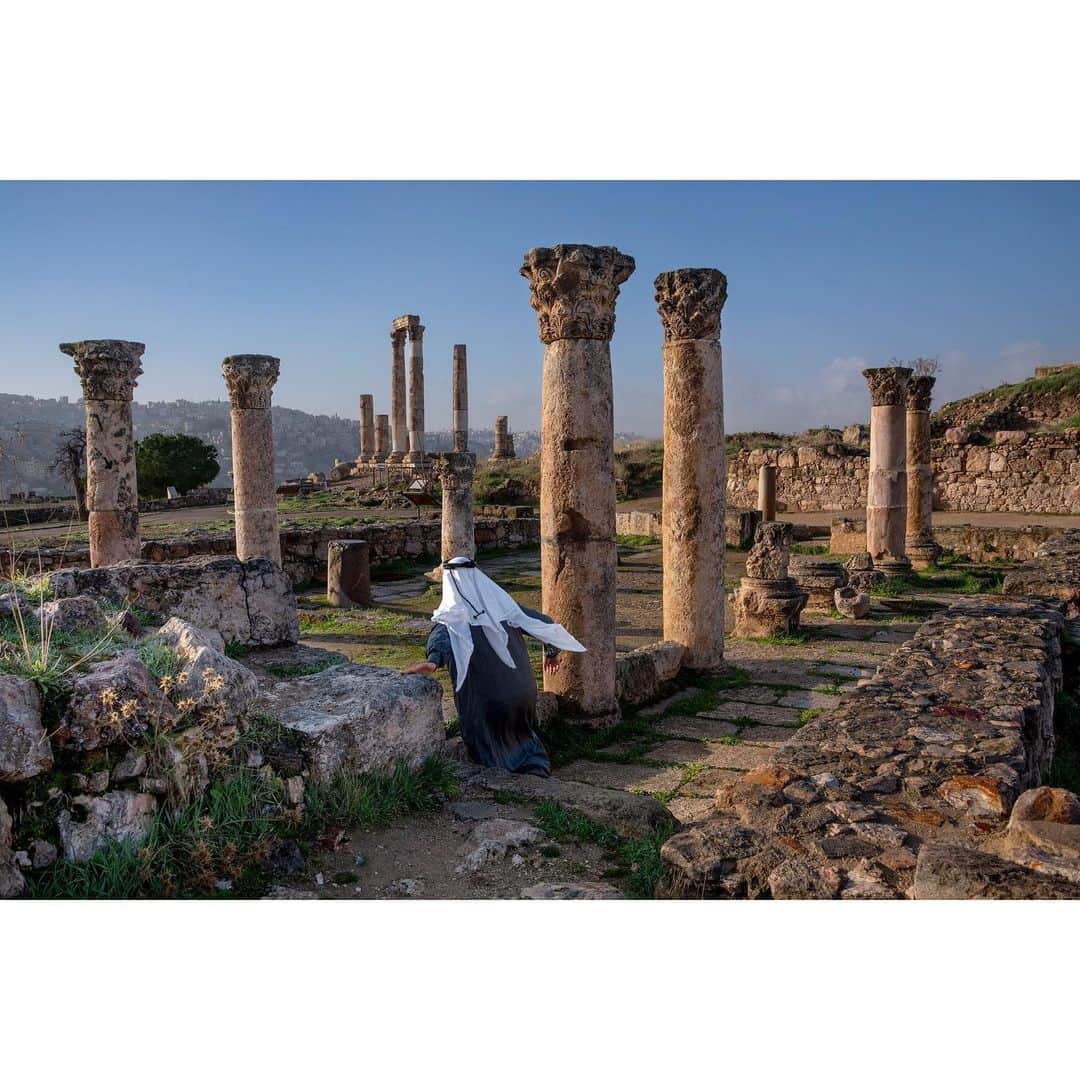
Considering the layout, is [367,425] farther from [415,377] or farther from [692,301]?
[692,301]

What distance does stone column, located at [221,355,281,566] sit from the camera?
13008 mm

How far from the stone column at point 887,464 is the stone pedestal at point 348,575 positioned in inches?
348

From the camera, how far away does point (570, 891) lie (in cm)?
357

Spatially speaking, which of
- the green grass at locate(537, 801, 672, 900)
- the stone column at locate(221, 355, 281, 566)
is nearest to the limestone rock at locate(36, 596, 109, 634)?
the green grass at locate(537, 801, 672, 900)

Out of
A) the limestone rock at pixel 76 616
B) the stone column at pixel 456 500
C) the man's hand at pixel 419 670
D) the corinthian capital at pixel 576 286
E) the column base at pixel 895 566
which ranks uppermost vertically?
the corinthian capital at pixel 576 286

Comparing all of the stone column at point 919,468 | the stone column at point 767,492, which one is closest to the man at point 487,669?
the stone column at point 919,468

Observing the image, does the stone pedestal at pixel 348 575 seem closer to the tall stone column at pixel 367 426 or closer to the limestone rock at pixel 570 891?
the limestone rock at pixel 570 891

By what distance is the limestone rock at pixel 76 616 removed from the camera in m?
4.94

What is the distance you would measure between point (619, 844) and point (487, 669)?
2.00 m

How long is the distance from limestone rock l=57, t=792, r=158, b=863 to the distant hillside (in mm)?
27923

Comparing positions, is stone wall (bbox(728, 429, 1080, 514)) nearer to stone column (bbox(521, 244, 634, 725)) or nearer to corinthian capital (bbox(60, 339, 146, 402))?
stone column (bbox(521, 244, 634, 725))

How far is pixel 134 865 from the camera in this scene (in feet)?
10.9

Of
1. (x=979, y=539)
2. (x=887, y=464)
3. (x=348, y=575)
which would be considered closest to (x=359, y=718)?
(x=348, y=575)

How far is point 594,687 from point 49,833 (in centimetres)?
478
